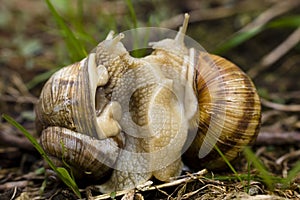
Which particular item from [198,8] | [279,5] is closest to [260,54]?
[279,5]

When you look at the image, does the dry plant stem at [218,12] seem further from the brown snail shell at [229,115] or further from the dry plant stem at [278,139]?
the brown snail shell at [229,115]

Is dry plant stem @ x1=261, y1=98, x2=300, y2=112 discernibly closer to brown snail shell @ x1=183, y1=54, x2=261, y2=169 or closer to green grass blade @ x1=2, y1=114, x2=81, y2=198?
brown snail shell @ x1=183, y1=54, x2=261, y2=169

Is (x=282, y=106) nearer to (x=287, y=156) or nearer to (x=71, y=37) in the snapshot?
(x=287, y=156)

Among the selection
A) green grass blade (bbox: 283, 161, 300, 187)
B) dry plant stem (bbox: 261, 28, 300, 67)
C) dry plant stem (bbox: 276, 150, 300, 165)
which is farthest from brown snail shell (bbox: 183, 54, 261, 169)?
dry plant stem (bbox: 261, 28, 300, 67)

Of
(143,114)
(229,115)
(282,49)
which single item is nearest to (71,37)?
(143,114)

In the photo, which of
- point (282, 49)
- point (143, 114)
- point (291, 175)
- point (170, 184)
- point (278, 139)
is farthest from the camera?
point (282, 49)

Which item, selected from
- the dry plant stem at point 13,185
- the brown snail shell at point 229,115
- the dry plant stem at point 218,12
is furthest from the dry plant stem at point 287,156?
the dry plant stem at point 218,12
